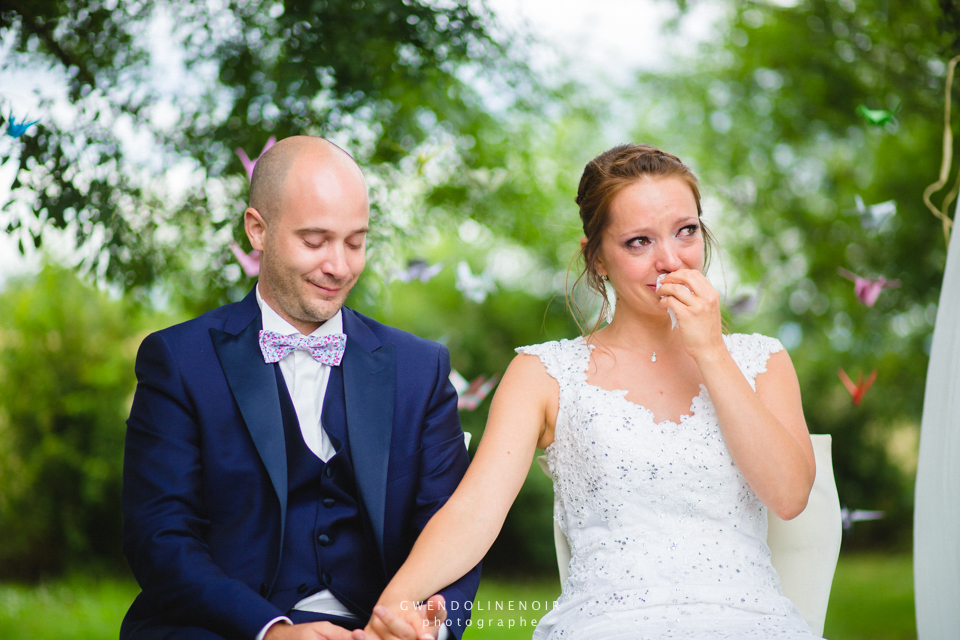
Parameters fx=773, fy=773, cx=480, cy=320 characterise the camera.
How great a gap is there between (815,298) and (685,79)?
2.32 meters

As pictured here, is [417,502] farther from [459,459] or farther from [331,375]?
[331,375]

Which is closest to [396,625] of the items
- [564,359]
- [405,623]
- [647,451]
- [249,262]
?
[405,623]

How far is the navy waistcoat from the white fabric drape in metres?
1.75

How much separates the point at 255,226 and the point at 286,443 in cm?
60

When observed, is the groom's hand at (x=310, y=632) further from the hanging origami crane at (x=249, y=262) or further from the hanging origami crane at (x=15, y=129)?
the hanging origami crane at (x=15, y=129)

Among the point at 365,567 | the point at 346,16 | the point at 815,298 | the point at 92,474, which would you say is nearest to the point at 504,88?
the point at 346,16

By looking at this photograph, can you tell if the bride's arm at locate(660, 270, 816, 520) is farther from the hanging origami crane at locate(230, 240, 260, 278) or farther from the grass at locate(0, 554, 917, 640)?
the grass at locate(0, 554, 917, 640)

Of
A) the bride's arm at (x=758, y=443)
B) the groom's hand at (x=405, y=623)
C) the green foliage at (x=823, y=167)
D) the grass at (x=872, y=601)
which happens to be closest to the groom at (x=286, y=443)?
the groom's hand at (x=405, y=623)

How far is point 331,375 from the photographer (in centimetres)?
219

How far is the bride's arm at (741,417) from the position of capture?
2.02 meters

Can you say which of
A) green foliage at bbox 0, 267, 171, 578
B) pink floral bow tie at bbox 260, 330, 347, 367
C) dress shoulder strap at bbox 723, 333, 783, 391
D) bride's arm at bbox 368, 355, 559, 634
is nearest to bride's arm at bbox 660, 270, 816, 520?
dress shoulder strap at bbox 723, 333, 783, 391

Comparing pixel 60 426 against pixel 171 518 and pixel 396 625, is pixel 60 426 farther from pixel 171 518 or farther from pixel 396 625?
pixel 396 625

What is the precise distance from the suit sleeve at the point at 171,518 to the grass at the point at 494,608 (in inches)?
A: 116

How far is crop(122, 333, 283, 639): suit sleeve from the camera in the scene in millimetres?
1823
